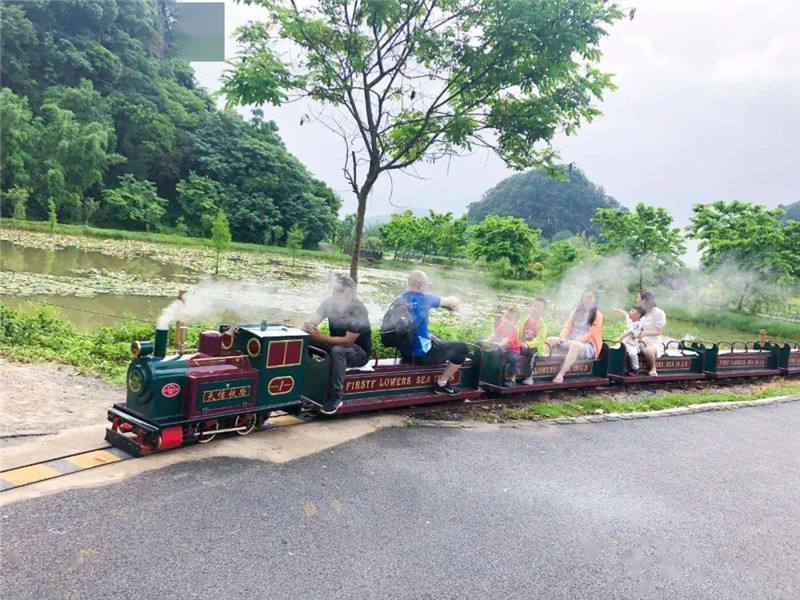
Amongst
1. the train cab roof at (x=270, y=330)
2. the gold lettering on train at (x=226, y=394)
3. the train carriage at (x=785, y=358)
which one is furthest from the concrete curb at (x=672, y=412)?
the gold lettering on train at (x=226, y=394)

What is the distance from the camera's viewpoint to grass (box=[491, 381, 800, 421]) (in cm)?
664

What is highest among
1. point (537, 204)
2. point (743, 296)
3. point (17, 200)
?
point (537, 204)

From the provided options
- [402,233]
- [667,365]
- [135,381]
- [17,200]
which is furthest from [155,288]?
[402,233]

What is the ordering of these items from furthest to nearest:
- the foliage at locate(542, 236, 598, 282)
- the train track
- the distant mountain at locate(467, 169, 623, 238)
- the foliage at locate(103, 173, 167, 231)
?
the distant mountain at locate(467, 169, 623, 238) → the foliage at locate(103, 173, 167, 231) → the foliage at locate(542, 236, 598, 282) → the train track

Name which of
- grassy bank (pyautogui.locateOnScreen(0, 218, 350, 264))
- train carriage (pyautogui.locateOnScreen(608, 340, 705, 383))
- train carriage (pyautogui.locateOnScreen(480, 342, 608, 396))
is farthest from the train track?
grassy bank (pyautogui.locateOnScreen(0, 218, 350, 264))

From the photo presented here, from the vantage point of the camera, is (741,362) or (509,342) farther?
(741,362)

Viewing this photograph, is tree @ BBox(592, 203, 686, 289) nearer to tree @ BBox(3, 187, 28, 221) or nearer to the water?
the water

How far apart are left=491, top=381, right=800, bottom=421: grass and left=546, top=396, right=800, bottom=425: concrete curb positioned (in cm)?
12

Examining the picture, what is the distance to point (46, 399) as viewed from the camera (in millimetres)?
5047

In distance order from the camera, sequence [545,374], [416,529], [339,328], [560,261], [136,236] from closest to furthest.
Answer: [416,529]
[339,328]
[545,374]
[560,261]
[136,236]

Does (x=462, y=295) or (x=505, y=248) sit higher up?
(x=505, y=248)

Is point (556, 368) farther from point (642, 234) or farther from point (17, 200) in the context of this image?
point (17, 200)

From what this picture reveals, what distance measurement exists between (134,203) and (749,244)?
37642mm

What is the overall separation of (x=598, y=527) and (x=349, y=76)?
6.44 meters
